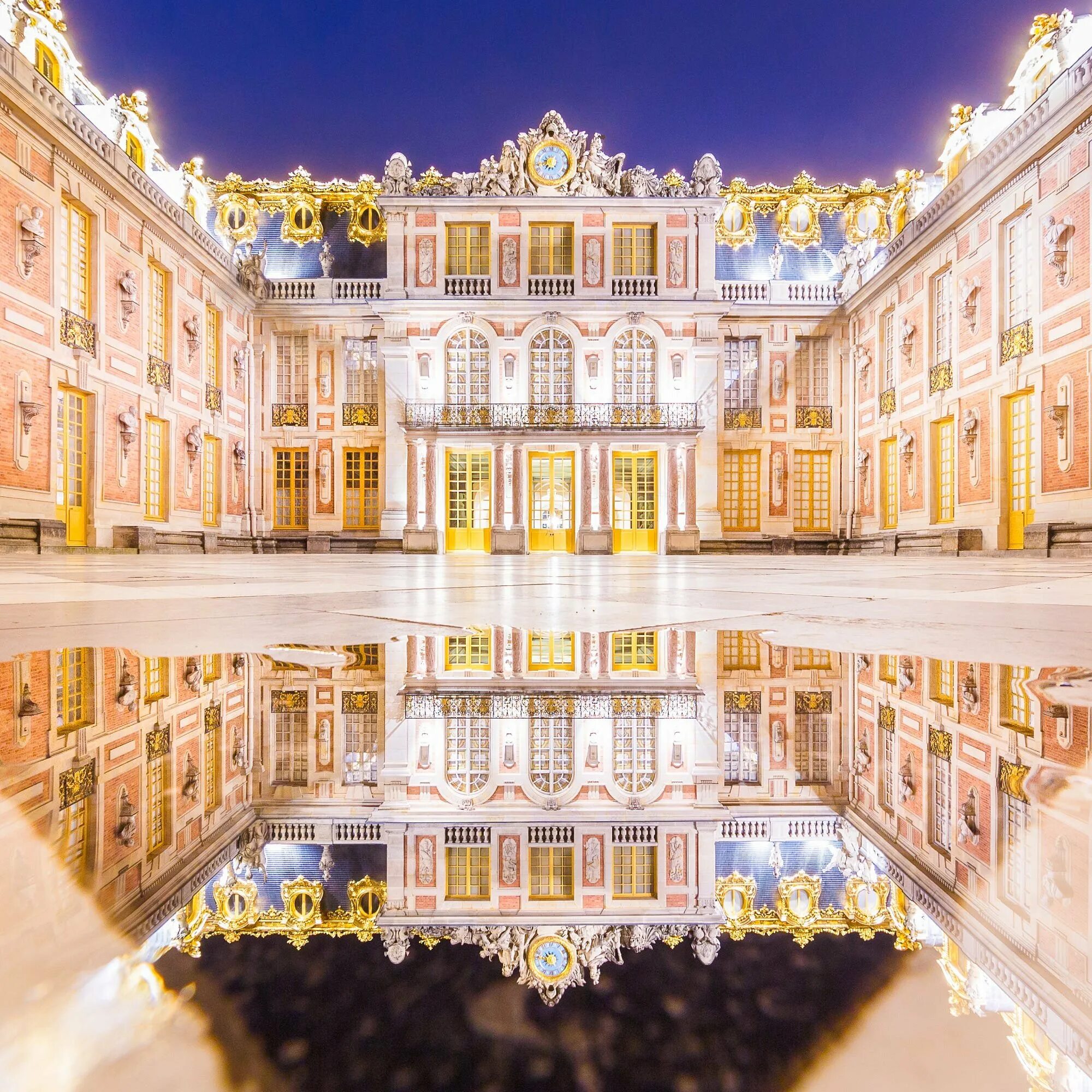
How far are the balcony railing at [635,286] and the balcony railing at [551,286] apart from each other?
1.04 meters

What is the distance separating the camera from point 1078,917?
1.60 feet

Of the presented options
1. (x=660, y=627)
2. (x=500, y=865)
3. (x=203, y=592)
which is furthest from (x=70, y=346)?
(x=500, y=865)

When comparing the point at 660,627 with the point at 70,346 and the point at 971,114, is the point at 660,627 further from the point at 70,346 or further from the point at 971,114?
the point at 971,114

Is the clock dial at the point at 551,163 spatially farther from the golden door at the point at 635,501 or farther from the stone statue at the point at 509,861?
the stone statue at the point at 509,861

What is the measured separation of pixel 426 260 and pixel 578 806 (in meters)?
19.0

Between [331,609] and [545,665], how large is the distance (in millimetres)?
1195

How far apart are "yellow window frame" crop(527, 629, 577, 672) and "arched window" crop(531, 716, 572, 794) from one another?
0.37m

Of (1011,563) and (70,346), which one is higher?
(70,346)

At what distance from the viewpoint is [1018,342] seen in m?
11.4

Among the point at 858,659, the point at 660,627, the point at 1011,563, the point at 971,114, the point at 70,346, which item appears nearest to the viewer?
the point at 858,659

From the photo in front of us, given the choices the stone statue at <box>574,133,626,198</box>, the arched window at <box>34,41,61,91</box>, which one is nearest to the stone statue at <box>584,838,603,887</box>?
the arched window at <box>34,41,61,91</box>

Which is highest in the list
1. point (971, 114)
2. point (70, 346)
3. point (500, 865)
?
point (971, 114)

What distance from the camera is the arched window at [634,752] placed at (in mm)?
909

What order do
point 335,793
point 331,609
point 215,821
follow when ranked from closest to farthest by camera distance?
point 215,821 < point 335,793 < point 331,609
